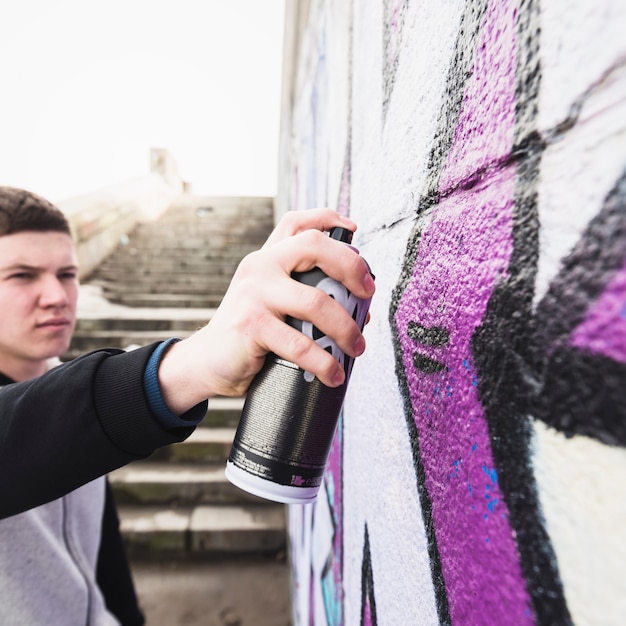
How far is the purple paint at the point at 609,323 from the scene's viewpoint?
0.30 metres

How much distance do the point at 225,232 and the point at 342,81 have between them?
7.18m

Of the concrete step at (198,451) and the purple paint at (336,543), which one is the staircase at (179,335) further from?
the purple paint at (336,543)

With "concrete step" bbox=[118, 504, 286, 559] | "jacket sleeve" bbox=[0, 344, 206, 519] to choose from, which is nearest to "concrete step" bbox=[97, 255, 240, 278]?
"concrete step" bbox=[118, 504, 286, 559]

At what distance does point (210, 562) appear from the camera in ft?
11.1

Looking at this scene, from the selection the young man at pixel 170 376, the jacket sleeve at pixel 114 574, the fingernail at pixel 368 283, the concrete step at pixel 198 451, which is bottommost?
the concrete step at pixel 198 451

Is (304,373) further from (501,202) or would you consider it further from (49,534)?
(49,534)

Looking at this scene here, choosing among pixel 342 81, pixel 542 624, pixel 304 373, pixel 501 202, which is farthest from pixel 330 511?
pixel 342 81

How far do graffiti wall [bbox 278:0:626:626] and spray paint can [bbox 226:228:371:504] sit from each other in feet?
0.50

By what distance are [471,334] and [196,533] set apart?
3474 millimetres

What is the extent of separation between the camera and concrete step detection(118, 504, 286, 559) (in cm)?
333

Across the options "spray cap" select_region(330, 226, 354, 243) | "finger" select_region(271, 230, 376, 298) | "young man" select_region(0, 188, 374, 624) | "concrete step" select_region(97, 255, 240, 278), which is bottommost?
"concrete step" select_region(97, 255, 240, 278)

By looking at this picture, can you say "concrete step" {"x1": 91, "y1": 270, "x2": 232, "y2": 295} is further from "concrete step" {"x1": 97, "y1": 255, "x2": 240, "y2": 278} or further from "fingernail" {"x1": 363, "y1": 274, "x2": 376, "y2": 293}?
"fingernail" {"x1": 363, "y1": 274, "x2": 376, "y2": 293}

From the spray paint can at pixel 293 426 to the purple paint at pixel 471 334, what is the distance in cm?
15

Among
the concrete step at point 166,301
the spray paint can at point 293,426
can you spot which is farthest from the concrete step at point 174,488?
the spray paint can at point 293,426
